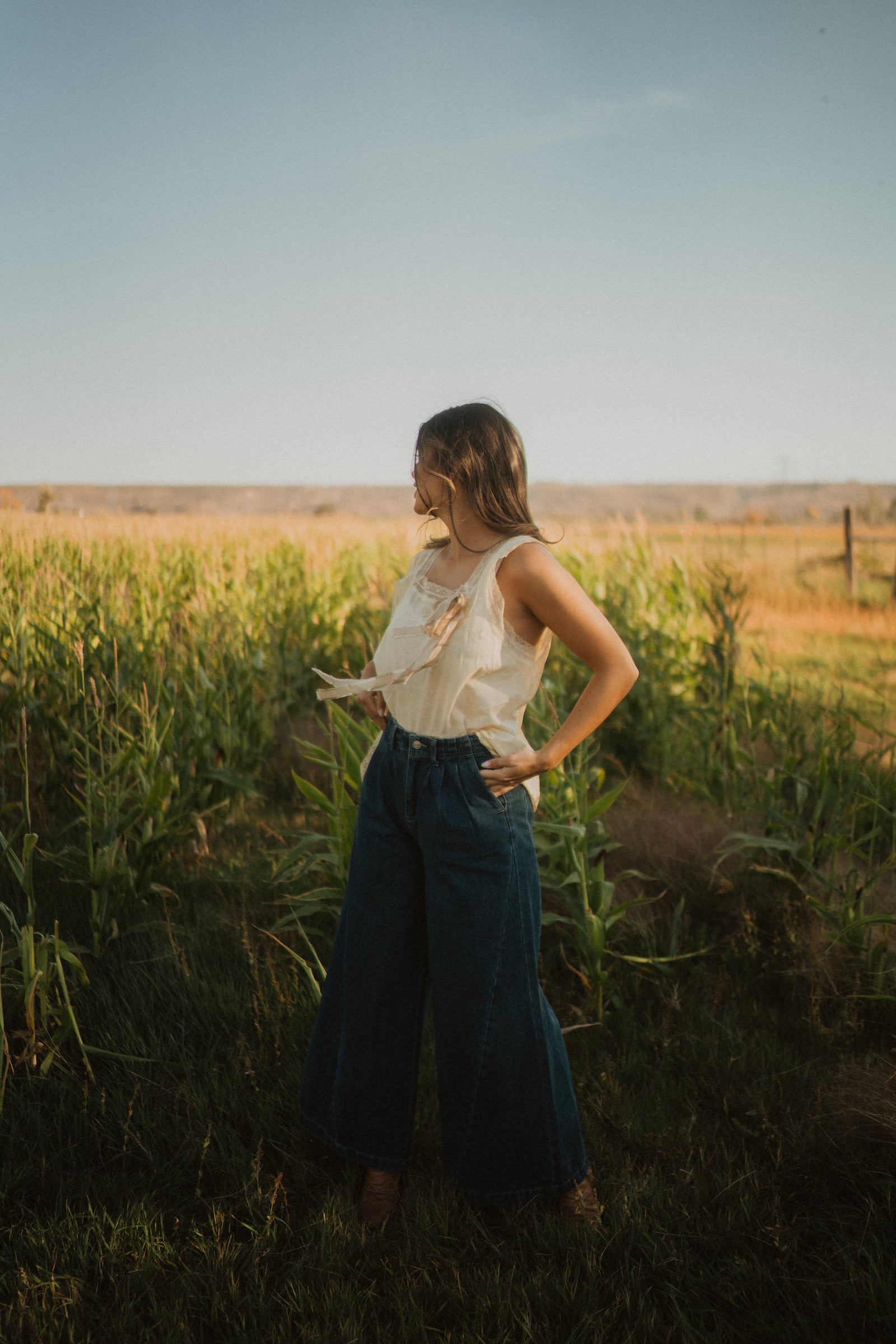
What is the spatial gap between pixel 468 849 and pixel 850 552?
1206 cm

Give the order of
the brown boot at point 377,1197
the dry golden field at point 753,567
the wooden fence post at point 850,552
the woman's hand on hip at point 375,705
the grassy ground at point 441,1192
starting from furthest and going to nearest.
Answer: the wooden fence post at point 850,552 < the dry golden field at point 753,567 < the woman's hand on hip at point 375,705 < the brown boot at point 377,1197 < the grassy ground at point 441,1192

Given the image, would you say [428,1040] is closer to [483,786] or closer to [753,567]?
[483,786]

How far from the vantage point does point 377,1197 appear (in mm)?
1798

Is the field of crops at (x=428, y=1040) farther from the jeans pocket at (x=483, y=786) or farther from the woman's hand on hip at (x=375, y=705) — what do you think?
the jeans pocket at (x=483, y=786)

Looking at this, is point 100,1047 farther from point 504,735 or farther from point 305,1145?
point 504,735

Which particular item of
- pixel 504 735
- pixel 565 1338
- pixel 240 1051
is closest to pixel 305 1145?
pixel 240 1051

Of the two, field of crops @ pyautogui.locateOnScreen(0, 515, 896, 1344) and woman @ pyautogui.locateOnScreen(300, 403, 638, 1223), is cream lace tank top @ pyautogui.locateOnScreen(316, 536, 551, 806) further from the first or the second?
field of crops @ pyautogui.locateOnScreen(0, 515, 896, 1344)

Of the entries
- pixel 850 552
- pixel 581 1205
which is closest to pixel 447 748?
pixel 581 1205

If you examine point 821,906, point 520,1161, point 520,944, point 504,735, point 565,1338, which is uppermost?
point 504,735

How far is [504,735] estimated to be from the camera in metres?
1.65

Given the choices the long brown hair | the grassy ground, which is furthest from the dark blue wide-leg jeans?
the long brown hair

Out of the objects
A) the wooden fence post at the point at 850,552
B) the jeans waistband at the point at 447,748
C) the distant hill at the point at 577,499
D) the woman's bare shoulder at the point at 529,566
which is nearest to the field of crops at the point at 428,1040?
the jeans waistband at the point at 447,748

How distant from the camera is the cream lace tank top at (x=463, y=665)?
63.4 inches

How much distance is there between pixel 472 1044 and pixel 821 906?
1333 mm
